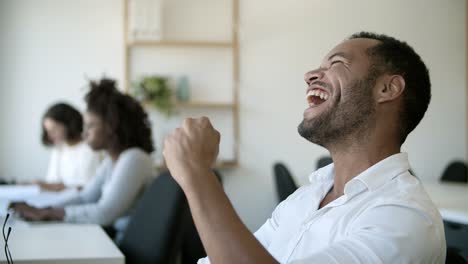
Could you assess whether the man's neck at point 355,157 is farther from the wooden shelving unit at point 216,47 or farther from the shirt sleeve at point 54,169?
the wooden shelving unit at point 216,47

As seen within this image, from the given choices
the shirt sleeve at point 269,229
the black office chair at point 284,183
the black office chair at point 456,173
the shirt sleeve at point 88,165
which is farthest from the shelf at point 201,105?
the shirt sleeve at point 269,229

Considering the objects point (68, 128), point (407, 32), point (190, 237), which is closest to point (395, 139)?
point (190, 237)

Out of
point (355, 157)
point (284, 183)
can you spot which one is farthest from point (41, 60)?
point (355, 157)

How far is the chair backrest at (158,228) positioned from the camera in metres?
1.91

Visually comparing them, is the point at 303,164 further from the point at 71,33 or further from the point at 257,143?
the point at 71,33

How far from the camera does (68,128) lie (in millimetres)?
3955

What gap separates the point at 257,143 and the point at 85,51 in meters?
1.57

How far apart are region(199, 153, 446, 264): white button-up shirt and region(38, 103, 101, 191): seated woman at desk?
263 centimetres

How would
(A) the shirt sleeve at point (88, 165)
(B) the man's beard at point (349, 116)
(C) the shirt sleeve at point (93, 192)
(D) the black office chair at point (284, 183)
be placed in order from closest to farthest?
(B) the man's beard at point (349, 116)
(C) the shirt sleeve at point (93, 192)
(D) the black office chair at point (284, 183)
(A) the shirt sleeve at point (88, 165)


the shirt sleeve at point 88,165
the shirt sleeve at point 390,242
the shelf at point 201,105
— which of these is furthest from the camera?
the shelf at point 201,105

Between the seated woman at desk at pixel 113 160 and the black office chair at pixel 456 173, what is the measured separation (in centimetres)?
273

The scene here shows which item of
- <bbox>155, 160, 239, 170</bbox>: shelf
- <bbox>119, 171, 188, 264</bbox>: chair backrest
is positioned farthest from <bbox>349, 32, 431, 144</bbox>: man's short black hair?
<bbox>155, 160, 239, 170</bbox>: shelf

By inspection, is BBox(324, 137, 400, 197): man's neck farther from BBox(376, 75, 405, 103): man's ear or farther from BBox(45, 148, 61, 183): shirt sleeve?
BBox(45, 148, 61, 183): shirt sleeve

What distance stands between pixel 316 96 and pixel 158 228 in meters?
0.90
